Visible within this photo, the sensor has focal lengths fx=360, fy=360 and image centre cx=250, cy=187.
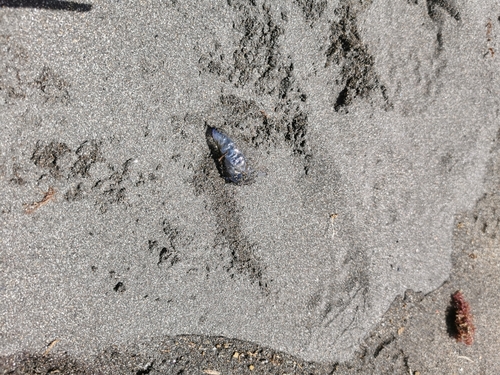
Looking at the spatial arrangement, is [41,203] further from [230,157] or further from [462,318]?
[462,318]

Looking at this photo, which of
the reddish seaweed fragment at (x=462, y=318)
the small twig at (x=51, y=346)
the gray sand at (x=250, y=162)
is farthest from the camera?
the reddish seaweed fragment at (x=462, y=318)

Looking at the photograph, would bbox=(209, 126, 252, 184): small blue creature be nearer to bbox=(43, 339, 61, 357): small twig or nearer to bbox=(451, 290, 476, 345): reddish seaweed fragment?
bbox=(43, 339, 61, 357): small twig

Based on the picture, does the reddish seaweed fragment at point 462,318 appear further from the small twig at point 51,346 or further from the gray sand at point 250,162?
the small twig at point 51,346

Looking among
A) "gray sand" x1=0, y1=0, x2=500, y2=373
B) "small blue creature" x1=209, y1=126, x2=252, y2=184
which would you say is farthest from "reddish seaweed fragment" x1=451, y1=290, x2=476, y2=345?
"small blue creature" x1=209, y1=126, x2=252, y2=184

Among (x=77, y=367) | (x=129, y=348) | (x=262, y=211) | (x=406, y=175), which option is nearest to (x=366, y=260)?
(x=406, y=175)

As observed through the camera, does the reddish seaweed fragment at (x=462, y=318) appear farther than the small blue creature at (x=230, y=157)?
Yes

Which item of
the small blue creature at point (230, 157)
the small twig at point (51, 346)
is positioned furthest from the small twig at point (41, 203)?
the small blue creature at point (230, 157)

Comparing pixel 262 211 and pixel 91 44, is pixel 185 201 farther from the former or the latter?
pixel 91 44

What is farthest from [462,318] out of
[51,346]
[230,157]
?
[51,346]
